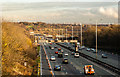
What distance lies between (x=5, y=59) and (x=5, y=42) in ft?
8.14

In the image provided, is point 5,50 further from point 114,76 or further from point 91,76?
point 114,76

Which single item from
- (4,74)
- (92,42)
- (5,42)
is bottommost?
(92,42)

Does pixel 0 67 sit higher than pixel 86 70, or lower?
higher

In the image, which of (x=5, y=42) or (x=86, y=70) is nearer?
(x=5, y=42)

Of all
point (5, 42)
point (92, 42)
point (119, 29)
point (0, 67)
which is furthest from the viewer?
point (92, 42)

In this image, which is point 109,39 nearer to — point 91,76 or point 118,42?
point 118,42

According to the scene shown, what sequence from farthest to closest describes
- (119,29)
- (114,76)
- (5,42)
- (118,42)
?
(119,29), (118,42), (114,76), (5,42)

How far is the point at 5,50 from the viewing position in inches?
938

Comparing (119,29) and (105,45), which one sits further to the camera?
(105,45)

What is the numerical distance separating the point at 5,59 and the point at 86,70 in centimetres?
1248

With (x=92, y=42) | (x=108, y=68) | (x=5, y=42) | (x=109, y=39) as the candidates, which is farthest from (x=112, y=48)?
(x=5, y=42)

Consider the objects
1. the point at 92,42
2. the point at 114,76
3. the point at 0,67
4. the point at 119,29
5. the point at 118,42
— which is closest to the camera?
the point at 0,67

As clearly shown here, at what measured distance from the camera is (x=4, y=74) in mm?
22938

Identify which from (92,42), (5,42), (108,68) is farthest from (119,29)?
(5,42)
